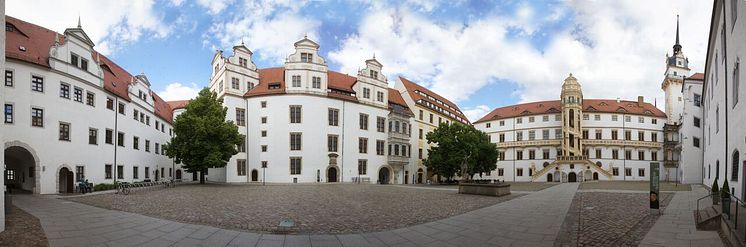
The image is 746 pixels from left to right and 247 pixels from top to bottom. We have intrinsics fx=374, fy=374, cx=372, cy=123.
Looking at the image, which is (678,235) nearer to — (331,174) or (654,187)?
(654,187)

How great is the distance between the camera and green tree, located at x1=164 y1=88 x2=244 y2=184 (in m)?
33.1

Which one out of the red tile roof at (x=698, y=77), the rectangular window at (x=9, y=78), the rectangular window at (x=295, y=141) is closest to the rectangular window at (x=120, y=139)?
the rectangular window at (x=9, y=78)

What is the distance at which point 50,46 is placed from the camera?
25703 millimetres

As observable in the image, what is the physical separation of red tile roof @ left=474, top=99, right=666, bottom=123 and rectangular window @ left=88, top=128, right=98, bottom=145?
64929 mm

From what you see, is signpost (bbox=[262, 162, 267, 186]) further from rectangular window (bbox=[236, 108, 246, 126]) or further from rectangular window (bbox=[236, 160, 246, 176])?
rectangular window (bbox=[236, 108, 246, 126])

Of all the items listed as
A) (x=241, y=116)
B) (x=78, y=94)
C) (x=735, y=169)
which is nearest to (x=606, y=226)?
(x=735, y=169)

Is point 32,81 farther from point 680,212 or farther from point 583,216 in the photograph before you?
point 680,212

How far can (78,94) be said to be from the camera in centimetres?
2656

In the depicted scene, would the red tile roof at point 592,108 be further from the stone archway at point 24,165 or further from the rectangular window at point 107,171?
the stone archway at point 24,165

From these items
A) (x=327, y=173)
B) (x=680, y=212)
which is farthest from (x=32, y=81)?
(x=680, y=212)

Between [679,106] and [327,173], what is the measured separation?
63497 mm

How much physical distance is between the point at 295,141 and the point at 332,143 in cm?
437

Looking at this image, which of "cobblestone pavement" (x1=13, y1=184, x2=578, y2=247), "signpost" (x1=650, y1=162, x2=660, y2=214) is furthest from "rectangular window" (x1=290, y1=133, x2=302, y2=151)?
"signpost" (x1=650, y1=162, x2=660, y2=214)

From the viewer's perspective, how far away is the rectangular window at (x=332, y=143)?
44.1 metres
